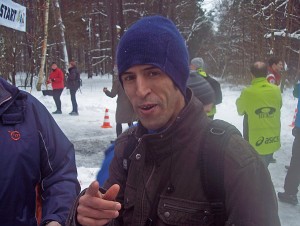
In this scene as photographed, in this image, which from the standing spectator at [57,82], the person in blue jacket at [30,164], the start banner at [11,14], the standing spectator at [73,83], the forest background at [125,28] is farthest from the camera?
the forest background at [125,28]

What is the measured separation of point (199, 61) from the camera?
22.9 feet

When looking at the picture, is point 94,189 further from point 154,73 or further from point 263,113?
point 263,113

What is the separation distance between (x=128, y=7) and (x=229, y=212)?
30126mm

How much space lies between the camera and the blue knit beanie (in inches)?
62.4

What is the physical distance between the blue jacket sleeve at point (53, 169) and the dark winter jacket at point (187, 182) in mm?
512

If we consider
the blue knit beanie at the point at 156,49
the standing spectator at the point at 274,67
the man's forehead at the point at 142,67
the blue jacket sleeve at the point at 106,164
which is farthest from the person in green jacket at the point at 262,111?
the man's forehead at the point at 142,67

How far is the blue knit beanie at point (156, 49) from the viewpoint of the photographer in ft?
5.20

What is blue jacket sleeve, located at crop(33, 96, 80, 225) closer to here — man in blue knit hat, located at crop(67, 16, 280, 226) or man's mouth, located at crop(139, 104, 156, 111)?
man in blue knit hat, located at crop(67, 16, 280, 226)

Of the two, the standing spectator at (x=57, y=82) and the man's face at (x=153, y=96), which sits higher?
the man's face at (x=153, y=96)

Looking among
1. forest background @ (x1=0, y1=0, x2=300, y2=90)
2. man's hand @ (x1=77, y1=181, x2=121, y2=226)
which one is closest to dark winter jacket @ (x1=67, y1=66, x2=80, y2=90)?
forest background @ (x1=0, y1=0, x2=300, y2=90)

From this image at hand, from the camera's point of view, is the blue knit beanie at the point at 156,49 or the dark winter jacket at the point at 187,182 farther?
the blue knit beanie at the point at 156,49

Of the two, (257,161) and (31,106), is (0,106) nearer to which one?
(31,106)

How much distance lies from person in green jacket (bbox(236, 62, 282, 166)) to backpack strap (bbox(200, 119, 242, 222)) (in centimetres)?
379

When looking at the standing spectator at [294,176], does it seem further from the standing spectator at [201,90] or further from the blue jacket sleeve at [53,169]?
the blue jacket sleeve at [53,169]
